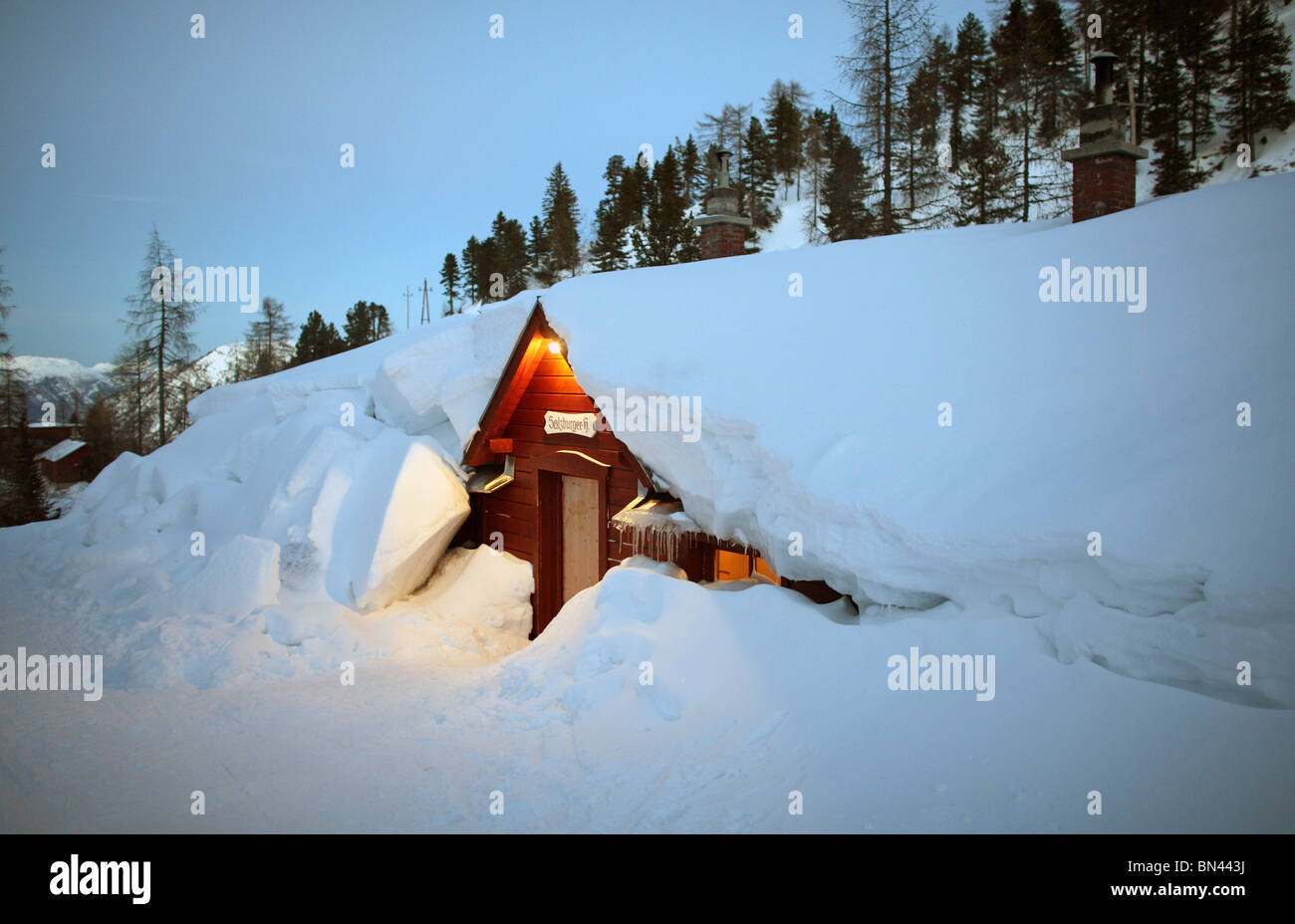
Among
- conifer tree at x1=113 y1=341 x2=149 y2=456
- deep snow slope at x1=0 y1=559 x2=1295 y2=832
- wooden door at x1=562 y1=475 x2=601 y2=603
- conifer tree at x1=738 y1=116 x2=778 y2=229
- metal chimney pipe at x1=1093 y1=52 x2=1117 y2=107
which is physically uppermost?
conifer tree at x1=738 y1=116 x2=778 y2=229

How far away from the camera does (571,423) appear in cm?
981

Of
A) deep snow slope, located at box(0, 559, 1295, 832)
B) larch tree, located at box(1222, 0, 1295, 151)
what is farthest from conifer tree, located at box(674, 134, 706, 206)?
Answer: deep snow slope, located at box(0, 559, 1295, 832)

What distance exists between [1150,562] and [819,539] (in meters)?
2.18

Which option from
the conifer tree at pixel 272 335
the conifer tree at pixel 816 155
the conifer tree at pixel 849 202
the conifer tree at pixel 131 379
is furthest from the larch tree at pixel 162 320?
the conifer tree at pixel 816 155

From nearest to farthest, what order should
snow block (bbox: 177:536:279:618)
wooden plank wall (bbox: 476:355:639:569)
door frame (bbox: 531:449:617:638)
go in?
1. snow block (bbox: 177:536:279:618)
2. wooden plank wall (bbox: 476:355:639:569)
3. door frame (bbox: 531:449:617:638)

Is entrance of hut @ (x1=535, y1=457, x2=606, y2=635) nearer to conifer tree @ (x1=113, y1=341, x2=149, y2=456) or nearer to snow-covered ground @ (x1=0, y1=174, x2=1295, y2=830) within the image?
snow-covered ground @ (x1=0, y1=174, x2=1295, y2=830)

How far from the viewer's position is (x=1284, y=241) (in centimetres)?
593

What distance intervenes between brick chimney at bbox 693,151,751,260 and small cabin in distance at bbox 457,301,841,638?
4.74 m

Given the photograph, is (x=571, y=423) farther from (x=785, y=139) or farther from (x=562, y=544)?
(x=785, y=139)

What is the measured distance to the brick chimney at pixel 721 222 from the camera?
42.0ft

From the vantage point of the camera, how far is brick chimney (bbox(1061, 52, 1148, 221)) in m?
9.05

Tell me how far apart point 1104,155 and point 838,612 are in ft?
24.9

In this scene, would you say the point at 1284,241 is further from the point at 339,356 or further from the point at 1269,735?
the point at 339,356

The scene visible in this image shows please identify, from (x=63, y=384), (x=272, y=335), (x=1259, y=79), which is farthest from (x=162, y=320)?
(x=1259, y=79)
